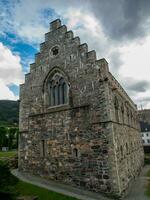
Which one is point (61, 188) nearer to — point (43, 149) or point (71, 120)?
point (43, 149)

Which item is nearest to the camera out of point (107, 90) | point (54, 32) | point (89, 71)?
point (107, 90)

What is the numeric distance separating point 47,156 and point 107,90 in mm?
7512

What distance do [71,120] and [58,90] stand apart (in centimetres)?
345

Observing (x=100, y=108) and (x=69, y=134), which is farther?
(x=69, y=134)

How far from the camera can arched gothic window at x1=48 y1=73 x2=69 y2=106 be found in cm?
1686

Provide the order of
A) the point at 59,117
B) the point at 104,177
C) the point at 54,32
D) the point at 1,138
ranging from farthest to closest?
the point at 1,138, the point at 54,32, the point at 59,117, the point at 104,177

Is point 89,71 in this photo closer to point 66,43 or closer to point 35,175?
point 66,43

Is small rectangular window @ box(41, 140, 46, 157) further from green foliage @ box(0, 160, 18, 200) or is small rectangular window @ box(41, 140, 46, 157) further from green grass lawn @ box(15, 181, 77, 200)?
green foliage @ box(0, 160, 18, 200)

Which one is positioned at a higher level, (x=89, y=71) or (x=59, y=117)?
(x=89, y=71)

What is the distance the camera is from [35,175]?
1673 centimetres

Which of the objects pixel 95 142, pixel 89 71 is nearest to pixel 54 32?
pixel 89 71

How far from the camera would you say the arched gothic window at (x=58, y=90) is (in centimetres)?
1686

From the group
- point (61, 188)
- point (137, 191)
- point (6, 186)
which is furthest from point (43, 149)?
point (137, 191)

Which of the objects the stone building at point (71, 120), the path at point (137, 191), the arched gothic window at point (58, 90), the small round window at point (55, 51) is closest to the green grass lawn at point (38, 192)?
the stone building at point (71, 120)
